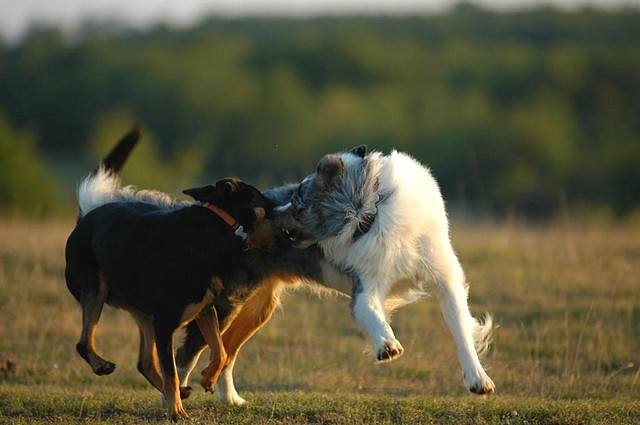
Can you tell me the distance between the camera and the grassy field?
23.7 feet

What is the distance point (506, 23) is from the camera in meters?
73.2

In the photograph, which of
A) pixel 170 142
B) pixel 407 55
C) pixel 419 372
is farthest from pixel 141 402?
pixel 407 55

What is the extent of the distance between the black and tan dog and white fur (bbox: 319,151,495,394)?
690mm

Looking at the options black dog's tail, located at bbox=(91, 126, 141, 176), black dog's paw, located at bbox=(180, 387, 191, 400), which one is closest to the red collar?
black dog's paw, located at bbox=(180, 387, 191, 400)

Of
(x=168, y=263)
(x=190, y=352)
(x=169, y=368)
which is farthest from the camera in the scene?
(x=190, y=352)

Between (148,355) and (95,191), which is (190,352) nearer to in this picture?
(148,355)

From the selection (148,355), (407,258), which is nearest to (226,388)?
(148,355)

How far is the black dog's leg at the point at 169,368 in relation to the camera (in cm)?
701

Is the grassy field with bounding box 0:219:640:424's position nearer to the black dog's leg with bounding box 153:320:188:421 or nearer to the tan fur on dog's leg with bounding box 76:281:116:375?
the black dog's leg with bounding box 153:320:188:421

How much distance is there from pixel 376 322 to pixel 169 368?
5.06ft

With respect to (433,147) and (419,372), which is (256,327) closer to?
(419,372)

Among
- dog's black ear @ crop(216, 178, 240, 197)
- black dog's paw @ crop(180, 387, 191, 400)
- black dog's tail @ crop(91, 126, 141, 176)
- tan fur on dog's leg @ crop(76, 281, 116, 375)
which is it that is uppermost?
black dog's tail @ crop(91, 126, 141, 176)

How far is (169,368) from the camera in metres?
7.04

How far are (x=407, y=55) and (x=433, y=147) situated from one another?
688 inches
